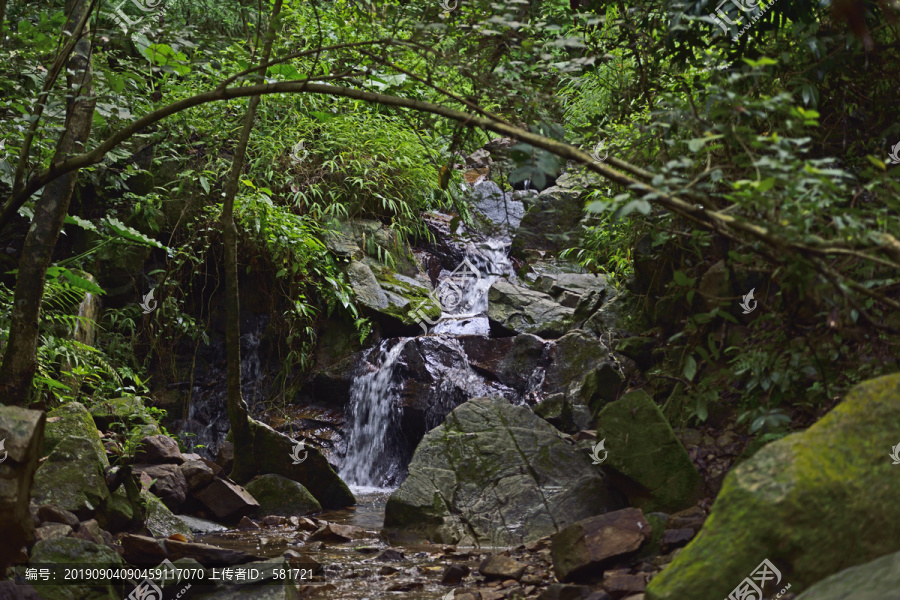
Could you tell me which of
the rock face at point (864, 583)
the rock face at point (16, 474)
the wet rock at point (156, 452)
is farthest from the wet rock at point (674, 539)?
the wet rock at point (156, 452)

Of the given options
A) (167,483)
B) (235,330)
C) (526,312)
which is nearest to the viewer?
(167,483)

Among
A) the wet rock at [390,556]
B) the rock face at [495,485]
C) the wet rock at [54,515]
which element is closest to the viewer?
the wet rock at [54,515]

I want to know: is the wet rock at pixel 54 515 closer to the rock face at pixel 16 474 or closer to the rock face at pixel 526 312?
the rock face at pixel 16 474

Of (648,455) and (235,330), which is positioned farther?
(235,330)

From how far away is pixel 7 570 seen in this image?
117 inches

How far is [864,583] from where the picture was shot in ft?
6.39

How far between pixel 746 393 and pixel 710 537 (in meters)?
1.57

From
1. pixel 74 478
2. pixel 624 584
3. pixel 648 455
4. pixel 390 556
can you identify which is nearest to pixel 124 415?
pixel 74 478

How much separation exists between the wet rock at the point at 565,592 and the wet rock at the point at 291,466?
3341 millimetres

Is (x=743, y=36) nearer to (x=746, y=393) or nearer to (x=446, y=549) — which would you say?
(x=746, y=393)

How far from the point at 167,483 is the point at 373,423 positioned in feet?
9.61

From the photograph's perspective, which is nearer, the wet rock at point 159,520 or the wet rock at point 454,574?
the wet rock at point 454,574

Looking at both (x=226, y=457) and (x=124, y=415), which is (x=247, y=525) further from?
(x=124, y=415)

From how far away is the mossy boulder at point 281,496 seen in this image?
5.73m
